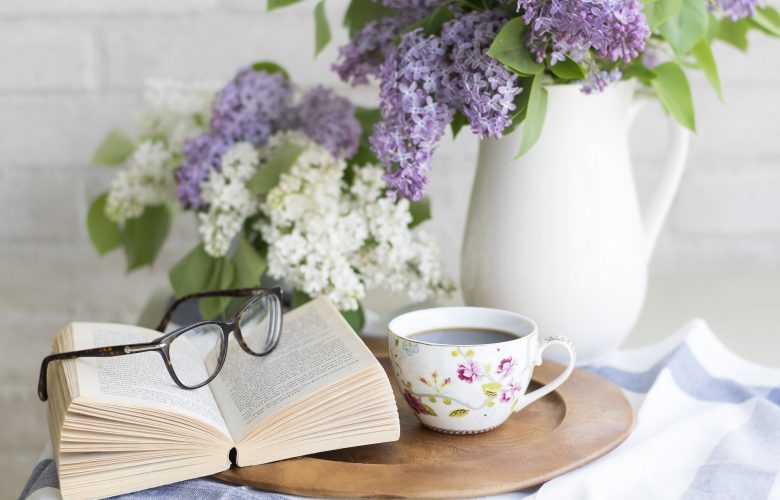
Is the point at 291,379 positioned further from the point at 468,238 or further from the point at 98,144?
the point at 98,144

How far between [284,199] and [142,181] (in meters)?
0.22

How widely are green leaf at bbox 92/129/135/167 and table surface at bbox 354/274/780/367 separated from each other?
357 millimetres

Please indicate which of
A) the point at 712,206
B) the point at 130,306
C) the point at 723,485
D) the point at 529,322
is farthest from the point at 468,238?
the point at 130,306

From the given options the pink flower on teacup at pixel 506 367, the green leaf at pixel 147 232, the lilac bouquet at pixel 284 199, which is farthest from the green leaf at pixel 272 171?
the pink flower on teacup at pixel 506 367

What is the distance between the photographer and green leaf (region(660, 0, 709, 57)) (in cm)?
67

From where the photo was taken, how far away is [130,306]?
134 cm

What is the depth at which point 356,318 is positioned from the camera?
2.83ft

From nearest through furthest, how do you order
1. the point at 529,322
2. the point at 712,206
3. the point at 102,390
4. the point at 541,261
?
the point at 102,390, the point at 529,322, the point at 541,261, the point at 712,206

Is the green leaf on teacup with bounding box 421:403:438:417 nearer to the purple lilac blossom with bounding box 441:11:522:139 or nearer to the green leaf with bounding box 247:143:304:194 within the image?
the purple lilac blossom with bounding box 441:11:522:139

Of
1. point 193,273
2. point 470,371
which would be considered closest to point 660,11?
point 470,371

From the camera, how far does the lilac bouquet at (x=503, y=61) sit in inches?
23.4

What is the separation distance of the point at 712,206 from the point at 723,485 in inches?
30.8

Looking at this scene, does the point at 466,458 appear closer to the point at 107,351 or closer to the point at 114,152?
the point at 107,351

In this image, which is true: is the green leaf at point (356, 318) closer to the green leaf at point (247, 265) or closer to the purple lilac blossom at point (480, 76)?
the green leaf at point (247, 265)
